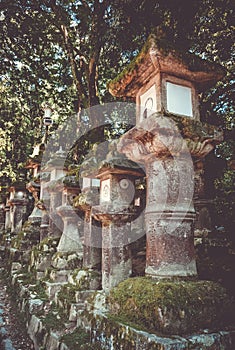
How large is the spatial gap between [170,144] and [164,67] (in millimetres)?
924

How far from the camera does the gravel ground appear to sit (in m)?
4.34

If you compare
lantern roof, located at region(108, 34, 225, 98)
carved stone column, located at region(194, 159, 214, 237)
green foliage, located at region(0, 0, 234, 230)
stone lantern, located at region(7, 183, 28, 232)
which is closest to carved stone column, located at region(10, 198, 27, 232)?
stone lantern, located at region(7, 183, 28, 232)

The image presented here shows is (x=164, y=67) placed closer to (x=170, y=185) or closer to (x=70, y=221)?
(x=170, y=185)

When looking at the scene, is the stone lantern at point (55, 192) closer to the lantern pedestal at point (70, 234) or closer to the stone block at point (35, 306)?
the lantern pedestal at point (70, 234)

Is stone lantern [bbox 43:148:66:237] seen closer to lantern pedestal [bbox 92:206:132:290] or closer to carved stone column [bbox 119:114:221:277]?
lantern pedestal [bbox 92:206:132:290]

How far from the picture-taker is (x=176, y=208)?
3082mm

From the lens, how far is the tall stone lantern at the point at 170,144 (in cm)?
304

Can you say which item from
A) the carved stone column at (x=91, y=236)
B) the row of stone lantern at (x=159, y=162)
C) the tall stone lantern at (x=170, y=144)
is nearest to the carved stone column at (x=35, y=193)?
the carved stone column at (x=91, y=236)

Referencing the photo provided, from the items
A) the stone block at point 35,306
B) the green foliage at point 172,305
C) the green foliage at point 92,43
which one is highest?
the green foliage at point 92,43

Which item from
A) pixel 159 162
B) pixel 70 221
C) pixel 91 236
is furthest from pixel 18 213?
pixel 159 162

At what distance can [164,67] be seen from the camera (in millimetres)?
3262

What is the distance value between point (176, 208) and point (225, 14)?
22.6ft

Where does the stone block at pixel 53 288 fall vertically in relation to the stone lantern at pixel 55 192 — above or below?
below

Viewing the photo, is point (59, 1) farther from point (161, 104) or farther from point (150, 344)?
point (150, 344)
